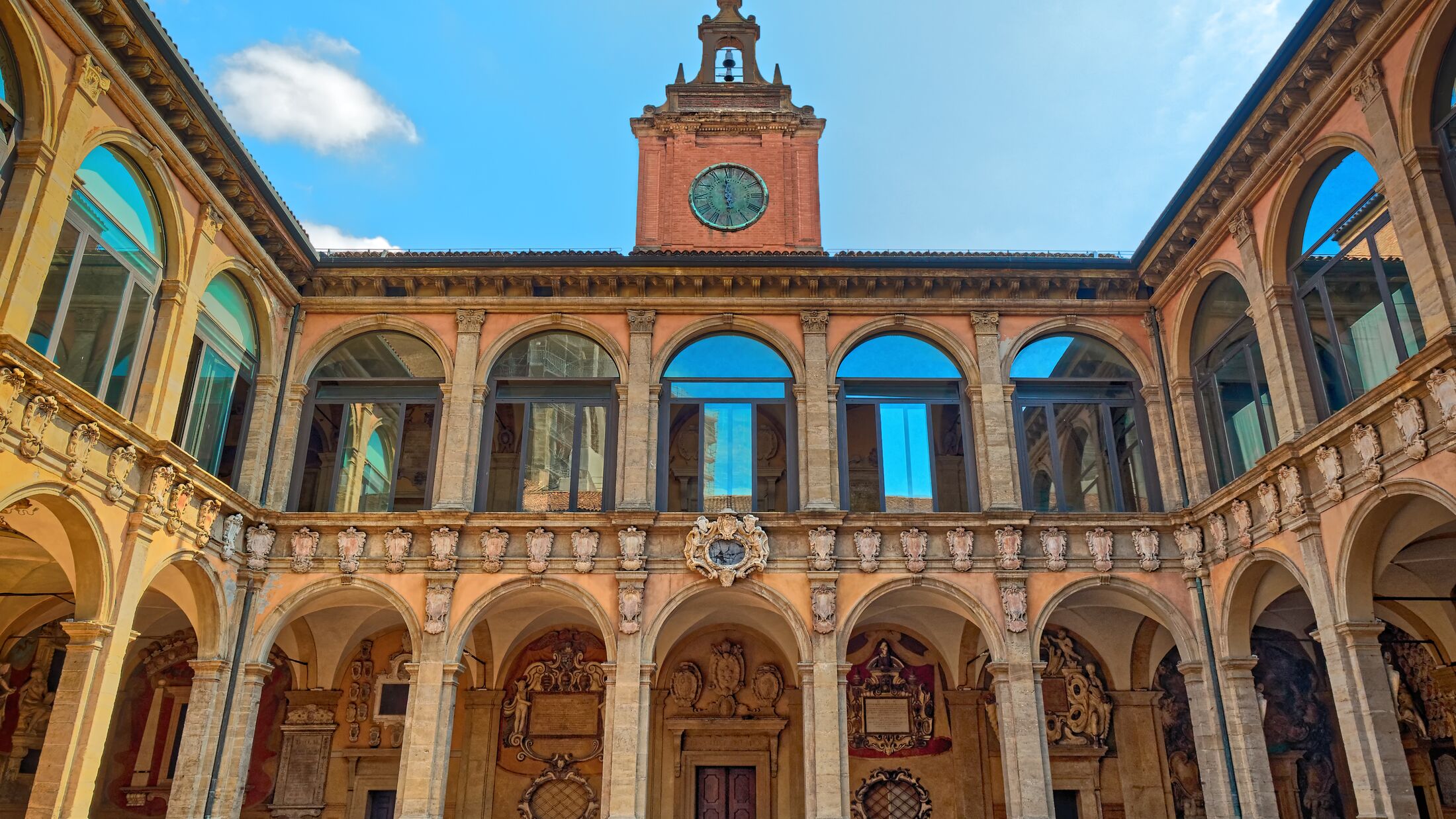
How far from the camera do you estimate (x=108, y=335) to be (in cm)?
1206

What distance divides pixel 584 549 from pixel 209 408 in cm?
567

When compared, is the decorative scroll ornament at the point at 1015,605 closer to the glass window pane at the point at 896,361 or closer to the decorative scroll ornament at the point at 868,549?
the decorative scroll ornament at the point at 868,549

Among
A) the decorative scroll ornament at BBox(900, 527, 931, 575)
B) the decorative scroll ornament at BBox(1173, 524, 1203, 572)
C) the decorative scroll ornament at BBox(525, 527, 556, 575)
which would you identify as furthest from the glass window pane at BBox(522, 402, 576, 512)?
the decorative scroll ornament at BBox(1173, 524, 1203, 572)

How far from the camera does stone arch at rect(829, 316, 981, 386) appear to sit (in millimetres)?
16312

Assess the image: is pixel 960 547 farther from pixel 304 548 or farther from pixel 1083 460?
pixel 304 548

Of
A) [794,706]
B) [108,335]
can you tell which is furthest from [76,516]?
[794,706]

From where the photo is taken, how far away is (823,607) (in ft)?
48.1

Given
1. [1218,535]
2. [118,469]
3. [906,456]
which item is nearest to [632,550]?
[906,456]

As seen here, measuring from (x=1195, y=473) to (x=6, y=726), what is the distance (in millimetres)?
19706

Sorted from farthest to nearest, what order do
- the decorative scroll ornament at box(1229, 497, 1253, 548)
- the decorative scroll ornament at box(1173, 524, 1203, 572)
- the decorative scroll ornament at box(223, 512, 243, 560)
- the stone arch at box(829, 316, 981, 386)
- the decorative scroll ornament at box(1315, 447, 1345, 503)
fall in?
the stone arch at box(829, 316, 981, 386)
the decorative scroll ornament at box(1173, 524, 1203, 572)
the decorative scroll ornament at box(223, 512, 243, 560)
the decorative scroll ornament at box(1229, 497, 1253, 548)
the decorative scroll ornament at box(1315, 447, 1345, 503)

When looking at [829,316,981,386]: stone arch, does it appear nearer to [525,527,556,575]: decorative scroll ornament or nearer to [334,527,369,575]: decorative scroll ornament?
[525,527,556,575]: decorative scroll ornament

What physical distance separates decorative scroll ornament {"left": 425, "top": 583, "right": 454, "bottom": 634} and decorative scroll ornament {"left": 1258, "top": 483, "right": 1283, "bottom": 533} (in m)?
11.1

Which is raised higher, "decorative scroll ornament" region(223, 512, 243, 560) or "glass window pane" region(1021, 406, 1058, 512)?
"glass window pane" region(1021, 406, 1058, 512)

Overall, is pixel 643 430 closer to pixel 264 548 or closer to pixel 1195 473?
pixel 264 548
